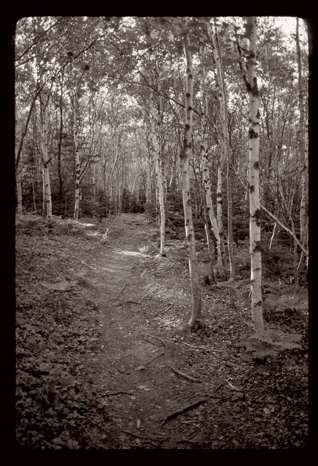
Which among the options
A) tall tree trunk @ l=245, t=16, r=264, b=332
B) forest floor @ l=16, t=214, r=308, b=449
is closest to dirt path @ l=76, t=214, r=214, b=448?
forest floor @ l=16, t=214, r=308, b=449

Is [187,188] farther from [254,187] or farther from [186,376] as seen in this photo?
[186,376]

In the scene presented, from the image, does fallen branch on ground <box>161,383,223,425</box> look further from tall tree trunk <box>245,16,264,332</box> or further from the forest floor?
tall tree trunk <box>245,16,264,332</box>

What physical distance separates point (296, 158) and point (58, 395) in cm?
1585

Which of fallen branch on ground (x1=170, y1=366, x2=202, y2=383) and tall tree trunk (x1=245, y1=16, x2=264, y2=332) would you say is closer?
fallen branch on ground (x1=170, y1=366, x2=202, y2=383)

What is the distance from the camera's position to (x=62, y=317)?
640 cm

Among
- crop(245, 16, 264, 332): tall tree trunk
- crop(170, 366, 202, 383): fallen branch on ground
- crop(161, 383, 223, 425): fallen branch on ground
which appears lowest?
crop(161, 383, 223, 425): fallen branch on ground

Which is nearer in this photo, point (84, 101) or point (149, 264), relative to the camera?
point (149, 264)

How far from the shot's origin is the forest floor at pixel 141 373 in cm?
371

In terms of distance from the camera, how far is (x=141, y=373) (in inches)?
208

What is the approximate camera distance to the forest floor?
3713 mm

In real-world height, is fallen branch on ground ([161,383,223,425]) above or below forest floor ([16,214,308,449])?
below

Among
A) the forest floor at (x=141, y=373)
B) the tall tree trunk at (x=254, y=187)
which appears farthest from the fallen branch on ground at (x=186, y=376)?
the tall tree trunk at (x=254, y=187)
